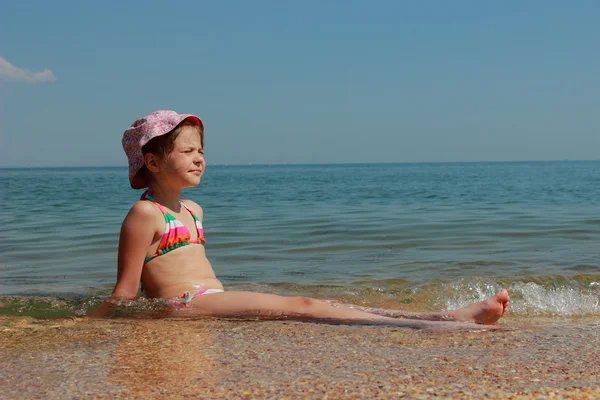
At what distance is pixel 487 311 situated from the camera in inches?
142

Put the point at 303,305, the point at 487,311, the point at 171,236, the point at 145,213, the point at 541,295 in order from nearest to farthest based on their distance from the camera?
the point at 487,311
the point at 303,305
the point at 145,213
the point at 171,236
the point at 541,295

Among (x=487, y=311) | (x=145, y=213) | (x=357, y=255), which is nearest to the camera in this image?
(x=487, y=311)

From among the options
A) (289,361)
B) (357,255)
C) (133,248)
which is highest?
(133,248)

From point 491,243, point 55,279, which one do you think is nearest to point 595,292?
point 491,243

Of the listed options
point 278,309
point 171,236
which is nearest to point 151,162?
point 171,236

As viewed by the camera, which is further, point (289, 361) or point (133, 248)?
point (133, 248)

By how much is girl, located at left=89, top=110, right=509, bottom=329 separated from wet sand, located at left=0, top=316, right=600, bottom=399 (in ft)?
0.53

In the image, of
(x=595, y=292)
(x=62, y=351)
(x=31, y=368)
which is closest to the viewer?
(x=31, y=368)

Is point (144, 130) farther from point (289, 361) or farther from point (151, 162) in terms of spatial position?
point (289, 361)

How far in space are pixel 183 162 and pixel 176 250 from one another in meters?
0.52

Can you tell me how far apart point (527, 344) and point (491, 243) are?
Result: 5448 millimetres

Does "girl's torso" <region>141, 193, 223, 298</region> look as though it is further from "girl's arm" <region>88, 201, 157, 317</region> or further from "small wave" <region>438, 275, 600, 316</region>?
"small wave" <region>438, 275, 600, 316</region>

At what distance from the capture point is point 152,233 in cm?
397

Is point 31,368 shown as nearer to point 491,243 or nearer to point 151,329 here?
point 151,329
